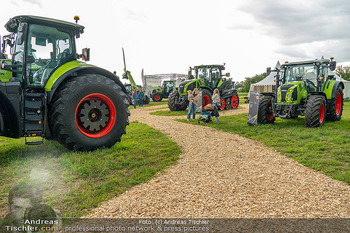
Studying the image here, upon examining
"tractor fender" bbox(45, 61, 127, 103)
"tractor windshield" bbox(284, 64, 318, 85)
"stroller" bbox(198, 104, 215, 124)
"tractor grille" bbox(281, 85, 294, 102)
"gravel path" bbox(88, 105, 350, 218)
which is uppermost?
"tractor windshield" bbox(284, 64, 318, 85)

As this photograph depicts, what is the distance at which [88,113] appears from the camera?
5.56 metres

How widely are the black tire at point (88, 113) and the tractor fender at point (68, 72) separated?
15 cm

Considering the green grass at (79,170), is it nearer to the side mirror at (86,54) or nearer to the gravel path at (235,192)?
the gravel path at (235,192)

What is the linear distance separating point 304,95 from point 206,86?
7.03 m

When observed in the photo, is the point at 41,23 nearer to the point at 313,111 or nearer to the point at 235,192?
the point at 235,192

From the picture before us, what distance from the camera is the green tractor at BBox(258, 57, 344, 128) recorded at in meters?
9.00

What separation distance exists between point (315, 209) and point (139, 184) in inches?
103

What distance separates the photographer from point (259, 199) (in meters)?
3.59

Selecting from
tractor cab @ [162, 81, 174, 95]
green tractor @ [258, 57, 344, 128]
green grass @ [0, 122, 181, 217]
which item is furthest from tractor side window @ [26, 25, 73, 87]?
tractor cab @ [162, 81, 174, 95]

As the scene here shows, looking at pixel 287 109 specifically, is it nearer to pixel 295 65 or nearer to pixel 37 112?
pixel 295 65

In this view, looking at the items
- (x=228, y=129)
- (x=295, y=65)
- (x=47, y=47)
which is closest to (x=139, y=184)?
(x=47, y=47)

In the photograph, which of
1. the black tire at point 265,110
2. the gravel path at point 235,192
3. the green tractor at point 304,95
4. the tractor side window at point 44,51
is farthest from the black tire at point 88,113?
the green tractor at point 304,95

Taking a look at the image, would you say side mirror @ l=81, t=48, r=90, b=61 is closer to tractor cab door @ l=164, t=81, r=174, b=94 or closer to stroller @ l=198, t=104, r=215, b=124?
stroller @ l=198, t=104, r=215, b=124

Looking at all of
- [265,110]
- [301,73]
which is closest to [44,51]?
[265,110]
